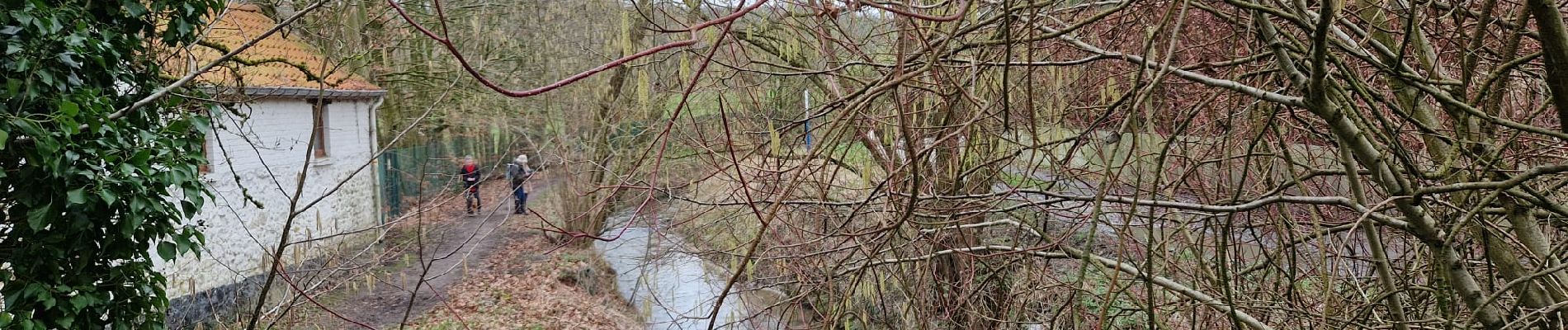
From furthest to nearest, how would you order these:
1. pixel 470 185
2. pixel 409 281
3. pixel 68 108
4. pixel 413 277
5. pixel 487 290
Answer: pixel 487 290 → pixel 413 277 → pixel 409 281 → pixel 470 185 → pixel 68 108

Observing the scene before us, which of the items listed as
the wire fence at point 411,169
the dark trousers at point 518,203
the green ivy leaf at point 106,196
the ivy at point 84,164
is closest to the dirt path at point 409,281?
the dark trousers at point 518,203

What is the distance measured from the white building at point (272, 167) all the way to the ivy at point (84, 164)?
2.94 metres

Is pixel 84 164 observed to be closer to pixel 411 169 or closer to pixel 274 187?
pixel 274 187

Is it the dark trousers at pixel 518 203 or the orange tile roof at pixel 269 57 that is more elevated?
the orange tile roof at pixel 269 57

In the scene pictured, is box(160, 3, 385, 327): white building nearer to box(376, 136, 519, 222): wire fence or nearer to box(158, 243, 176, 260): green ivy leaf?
box(376, 136, 519, 222): wire fence

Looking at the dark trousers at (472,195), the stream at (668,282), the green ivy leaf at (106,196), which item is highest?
the green ivy leaf at (106,196)

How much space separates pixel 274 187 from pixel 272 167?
44 cm

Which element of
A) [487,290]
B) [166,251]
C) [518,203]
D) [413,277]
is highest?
[518,203]

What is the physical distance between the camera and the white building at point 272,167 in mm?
8727

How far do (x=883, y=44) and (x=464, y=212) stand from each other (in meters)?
9.54

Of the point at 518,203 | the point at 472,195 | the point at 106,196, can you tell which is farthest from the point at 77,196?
the point at 472,195

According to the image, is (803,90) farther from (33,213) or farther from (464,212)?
(464,212)

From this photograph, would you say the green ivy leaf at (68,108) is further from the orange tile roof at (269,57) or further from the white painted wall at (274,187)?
the orange tile roof at (269,57)

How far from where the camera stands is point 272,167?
10.3 metres
